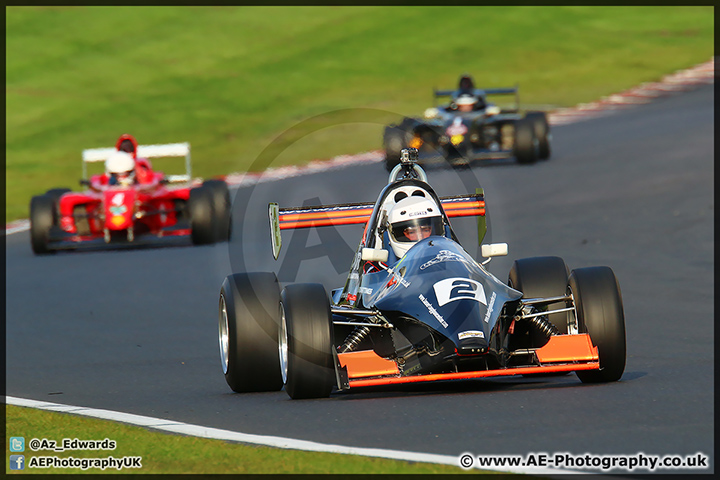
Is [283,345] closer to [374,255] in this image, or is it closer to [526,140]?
[374,255]

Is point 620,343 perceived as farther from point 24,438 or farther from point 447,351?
point 24,438

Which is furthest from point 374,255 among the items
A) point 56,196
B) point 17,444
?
point 56,196

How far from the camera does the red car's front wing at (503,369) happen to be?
754 cm

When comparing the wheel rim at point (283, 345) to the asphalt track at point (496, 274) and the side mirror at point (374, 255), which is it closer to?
the asphalt track at point (496, 274)

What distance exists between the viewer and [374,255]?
344 inches

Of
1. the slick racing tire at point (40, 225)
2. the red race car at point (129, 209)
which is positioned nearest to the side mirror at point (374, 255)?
the red race car at point (129, 209)

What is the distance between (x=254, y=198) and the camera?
24781mm

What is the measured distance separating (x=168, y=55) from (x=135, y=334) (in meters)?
36.0

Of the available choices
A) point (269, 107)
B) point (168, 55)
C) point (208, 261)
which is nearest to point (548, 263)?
point (208, 261)

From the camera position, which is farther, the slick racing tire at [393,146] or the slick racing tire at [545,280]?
the slick racing tire at [393,146]

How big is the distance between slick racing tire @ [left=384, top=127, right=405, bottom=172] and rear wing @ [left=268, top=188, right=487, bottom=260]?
12.8m

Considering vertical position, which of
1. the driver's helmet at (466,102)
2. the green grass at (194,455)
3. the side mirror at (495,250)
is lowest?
the green grass at (194,455)

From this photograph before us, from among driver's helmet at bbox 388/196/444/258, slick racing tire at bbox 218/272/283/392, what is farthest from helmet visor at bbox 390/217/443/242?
slick racing tire at bbox 218/272/283/392

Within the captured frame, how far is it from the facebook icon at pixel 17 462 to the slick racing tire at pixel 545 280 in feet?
12.4
